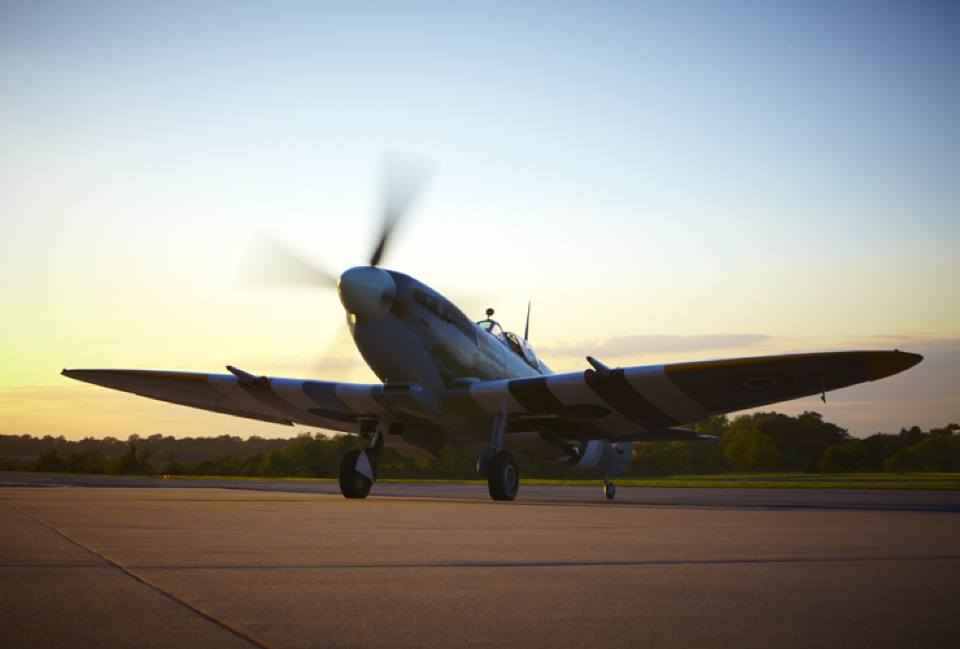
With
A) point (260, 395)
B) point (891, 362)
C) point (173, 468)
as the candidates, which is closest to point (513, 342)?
point (260, 395)

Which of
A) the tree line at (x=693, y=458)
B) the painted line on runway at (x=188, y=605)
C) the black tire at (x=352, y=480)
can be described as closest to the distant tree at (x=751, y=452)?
the tree line at (x=693, y=458)

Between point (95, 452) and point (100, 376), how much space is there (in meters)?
23.8

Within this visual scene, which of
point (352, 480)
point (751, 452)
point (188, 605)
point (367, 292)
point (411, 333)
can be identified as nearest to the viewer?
point (188, 605)

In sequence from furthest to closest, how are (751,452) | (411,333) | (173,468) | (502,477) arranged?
(751,452), (173,468), (502,477), (411,333)

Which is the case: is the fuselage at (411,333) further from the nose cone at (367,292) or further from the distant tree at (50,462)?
the distant tree at (50,462)

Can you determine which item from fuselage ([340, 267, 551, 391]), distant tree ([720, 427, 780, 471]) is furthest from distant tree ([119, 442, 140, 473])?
distant tree ([720, 427, 780, 471])

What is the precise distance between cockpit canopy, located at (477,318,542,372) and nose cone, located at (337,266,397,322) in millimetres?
2665

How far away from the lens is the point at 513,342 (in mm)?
14562

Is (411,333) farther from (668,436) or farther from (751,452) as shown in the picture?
(751,452)

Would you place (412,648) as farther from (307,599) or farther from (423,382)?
(423,382)

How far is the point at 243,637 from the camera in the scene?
2037 mm

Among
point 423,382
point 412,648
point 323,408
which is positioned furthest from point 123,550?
point 323,408

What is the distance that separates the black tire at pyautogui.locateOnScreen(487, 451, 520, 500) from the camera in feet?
38.8

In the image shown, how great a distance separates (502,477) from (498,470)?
0.13 m
